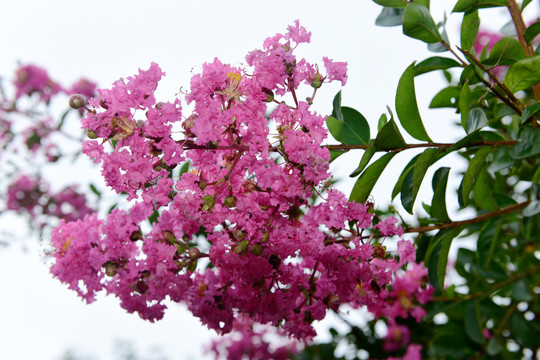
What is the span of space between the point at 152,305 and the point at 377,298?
1.77ft

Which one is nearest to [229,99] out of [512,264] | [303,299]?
[303,299]

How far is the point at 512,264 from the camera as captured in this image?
2.21 meters

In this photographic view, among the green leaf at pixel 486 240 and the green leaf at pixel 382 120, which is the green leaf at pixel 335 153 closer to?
the green leaf at pixel 382 120

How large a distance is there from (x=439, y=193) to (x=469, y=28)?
50 centimetres

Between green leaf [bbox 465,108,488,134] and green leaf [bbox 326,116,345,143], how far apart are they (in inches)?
10.6

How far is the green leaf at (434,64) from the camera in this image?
123 centimetres

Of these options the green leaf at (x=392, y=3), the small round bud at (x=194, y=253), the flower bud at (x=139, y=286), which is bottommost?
the flower bud at (x=139, y=286)

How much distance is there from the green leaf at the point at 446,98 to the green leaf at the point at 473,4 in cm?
29

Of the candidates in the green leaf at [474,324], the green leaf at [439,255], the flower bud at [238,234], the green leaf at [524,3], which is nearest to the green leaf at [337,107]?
the flower bud at [238,234]

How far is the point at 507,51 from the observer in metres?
1.23

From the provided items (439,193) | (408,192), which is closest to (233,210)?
(408,192)

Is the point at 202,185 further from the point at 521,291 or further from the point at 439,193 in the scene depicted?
the point at 521,291

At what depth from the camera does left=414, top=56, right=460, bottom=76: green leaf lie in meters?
1.23

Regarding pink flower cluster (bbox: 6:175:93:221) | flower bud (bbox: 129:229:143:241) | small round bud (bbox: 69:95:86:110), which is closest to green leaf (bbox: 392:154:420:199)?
flower bud (bbox: 129:229:143:241)
